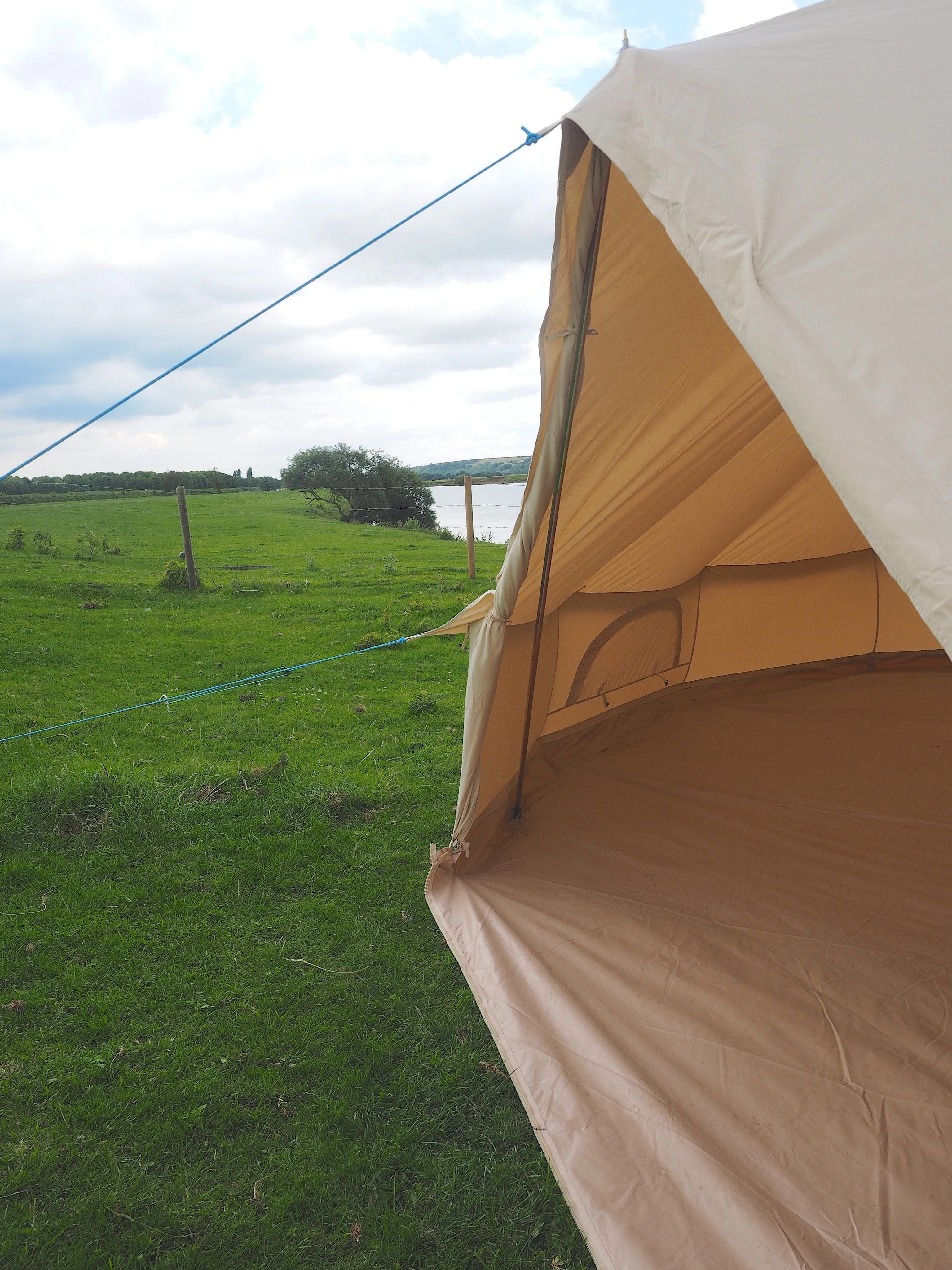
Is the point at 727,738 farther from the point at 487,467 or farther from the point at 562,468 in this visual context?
the point at 487,467

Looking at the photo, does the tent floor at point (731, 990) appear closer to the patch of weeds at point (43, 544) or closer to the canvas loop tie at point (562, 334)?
the canvas loop tie at point (562, 334)

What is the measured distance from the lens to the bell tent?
1.25 m

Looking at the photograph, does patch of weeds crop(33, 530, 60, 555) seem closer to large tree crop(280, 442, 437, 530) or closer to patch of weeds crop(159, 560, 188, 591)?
patch of weeds crop(159, 560, 188, 591)

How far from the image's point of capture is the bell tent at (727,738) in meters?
1.25

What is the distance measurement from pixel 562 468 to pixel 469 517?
6.78m

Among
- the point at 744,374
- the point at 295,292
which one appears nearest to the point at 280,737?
the point at 295,292

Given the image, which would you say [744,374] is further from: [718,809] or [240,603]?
[240,603]

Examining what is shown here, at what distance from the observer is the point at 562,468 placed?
2.18 meters

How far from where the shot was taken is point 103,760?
394 cm

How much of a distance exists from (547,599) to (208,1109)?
1.91 meters

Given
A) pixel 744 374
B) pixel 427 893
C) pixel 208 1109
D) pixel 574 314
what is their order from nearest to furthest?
pixel 208 1109, pixel 574 314, pixel 744 374, pixel 427 893

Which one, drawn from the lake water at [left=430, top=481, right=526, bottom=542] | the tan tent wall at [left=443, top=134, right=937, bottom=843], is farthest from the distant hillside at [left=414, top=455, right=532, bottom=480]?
the tan tent wall at [left=443, top=134, right=937, bottom=843]

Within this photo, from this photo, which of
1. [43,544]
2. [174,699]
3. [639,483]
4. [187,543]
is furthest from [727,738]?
[43,544]

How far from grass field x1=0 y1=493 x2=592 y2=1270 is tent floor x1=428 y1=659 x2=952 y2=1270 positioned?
0.47ft
